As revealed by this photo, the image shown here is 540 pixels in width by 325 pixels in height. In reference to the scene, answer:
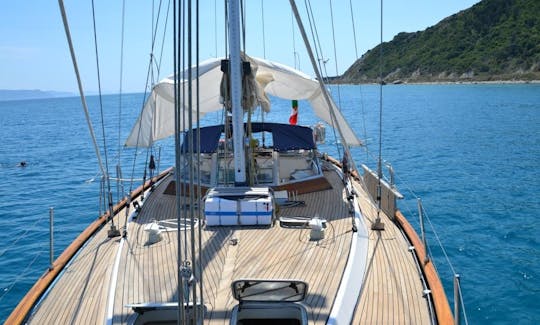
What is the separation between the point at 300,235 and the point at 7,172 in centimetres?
2811

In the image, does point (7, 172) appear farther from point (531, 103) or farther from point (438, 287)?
point (531, 103)

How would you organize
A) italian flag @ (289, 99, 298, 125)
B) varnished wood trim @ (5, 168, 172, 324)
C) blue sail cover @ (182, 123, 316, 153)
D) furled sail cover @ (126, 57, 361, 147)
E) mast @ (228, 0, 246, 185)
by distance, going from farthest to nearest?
italian flag @ (289, 99, 298, 125) → furled sail cover @ (126, 57, 361, 147) → blue sail cover @ (182, 123, 316, 153) → mast @ (228, 0, 246, 185) → varnished wood trim @ (5, 168, 172, 324)

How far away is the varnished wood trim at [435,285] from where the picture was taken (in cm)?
632

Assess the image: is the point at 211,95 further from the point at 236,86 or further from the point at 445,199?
the point at 445,199

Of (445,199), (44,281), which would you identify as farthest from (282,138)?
(445,199)

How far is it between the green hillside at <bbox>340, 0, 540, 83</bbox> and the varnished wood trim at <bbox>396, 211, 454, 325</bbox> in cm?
12122

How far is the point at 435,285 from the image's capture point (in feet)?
23.6

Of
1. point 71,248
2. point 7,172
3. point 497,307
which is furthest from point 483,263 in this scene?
point 7,172

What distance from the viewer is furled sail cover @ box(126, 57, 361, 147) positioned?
12602 mm

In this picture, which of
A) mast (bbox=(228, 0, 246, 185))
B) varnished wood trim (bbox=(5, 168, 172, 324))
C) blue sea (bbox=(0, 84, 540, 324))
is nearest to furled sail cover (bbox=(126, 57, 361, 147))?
blue sea (bbox=(0, 84, 540, 324))

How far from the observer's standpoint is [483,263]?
1350 centimetres

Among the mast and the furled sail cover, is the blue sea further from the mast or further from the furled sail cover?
the mast

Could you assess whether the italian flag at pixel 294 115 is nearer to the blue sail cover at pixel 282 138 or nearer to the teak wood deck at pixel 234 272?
the blue sail cover at pixel 282 138

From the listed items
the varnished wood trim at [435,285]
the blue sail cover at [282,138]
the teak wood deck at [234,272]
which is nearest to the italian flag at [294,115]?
the blue sail cover at [282,138]
